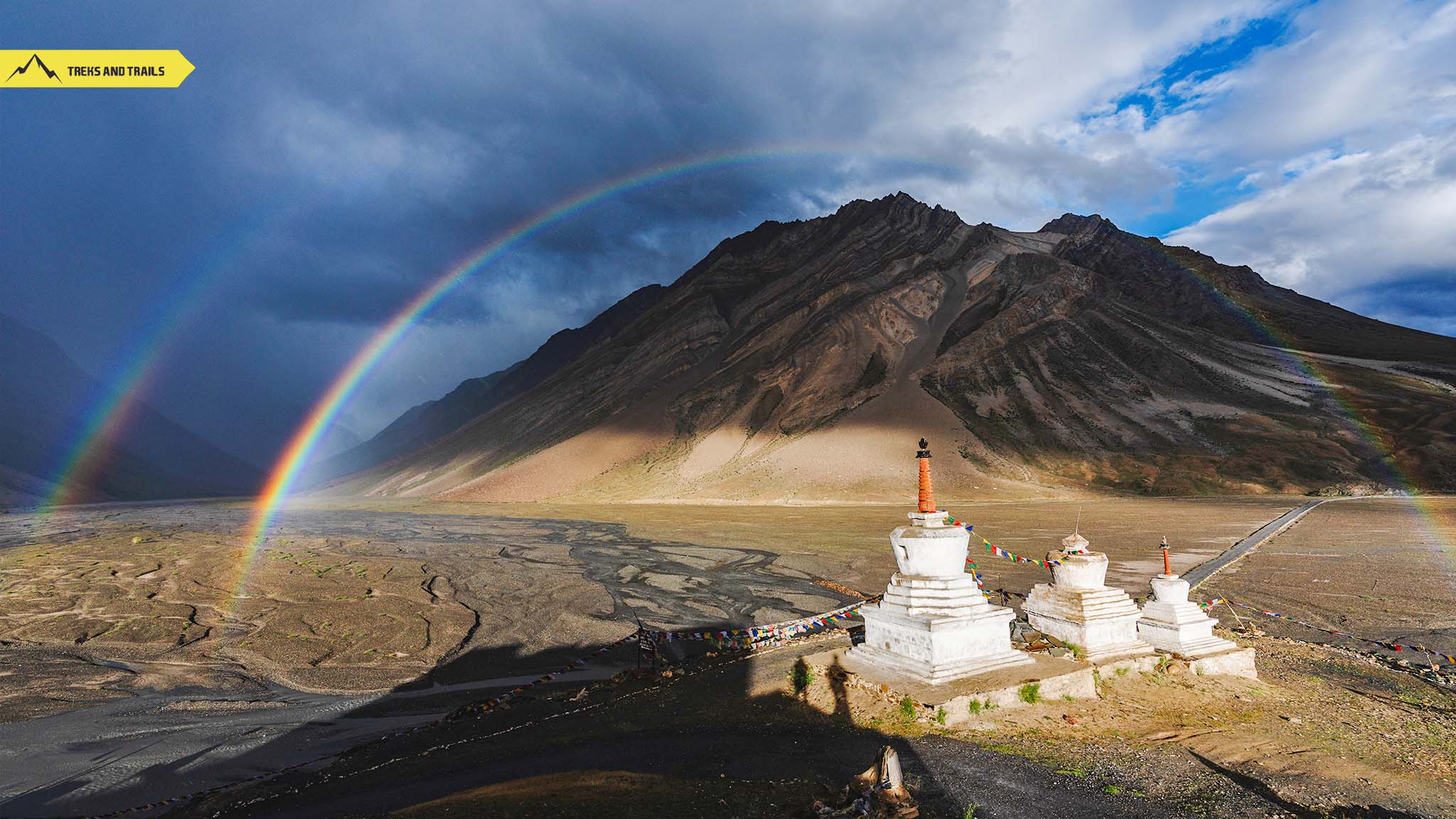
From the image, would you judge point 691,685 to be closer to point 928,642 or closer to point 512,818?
point 928,642

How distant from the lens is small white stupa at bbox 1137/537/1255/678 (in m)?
8.09

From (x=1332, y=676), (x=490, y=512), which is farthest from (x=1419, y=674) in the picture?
(x=490, y=512)

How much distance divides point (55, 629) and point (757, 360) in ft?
266

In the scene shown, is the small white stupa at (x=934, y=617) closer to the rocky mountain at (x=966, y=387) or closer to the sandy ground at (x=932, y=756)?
the sandy ground at (x=932, y=756)

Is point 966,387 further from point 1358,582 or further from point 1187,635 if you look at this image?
point 1187,635

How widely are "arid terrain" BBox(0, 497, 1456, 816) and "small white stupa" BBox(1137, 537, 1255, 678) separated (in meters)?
0.38

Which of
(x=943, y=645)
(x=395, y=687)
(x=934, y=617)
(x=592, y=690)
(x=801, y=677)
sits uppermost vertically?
(x=934, y=617)

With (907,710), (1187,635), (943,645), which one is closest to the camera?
(907,710)

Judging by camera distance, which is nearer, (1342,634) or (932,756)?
(932,756)

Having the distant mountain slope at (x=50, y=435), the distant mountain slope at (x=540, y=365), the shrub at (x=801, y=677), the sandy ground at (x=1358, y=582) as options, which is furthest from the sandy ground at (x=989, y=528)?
the distant mountain slope at (x=540, y=365)

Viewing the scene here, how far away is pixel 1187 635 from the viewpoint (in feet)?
26.8

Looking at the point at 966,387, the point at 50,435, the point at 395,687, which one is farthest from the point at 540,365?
the point at 395,687

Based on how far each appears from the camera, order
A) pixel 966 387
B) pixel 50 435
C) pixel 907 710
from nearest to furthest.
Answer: pixel 907 710
pixel 966 387
pixel 50 435

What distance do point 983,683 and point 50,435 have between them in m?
192
